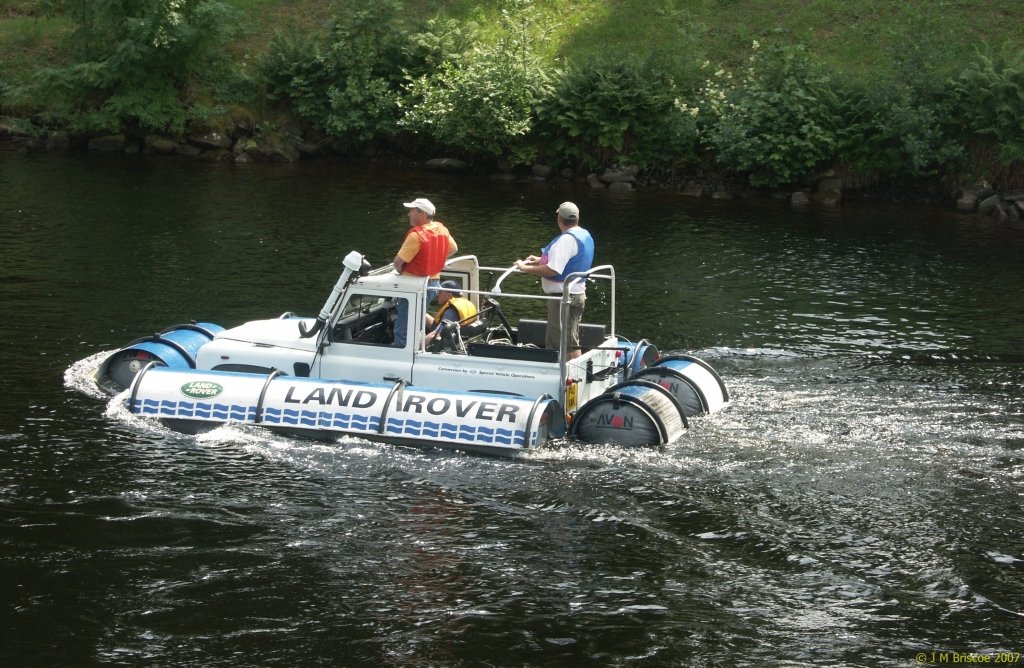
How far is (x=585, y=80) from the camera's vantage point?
34.7 metres

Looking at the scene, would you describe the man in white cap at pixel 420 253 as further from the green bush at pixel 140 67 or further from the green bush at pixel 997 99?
the green bush at pixel 140 67

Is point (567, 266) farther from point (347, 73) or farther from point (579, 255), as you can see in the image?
point (347, 73)

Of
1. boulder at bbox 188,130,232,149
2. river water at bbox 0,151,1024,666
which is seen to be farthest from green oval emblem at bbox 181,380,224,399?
boulder at bbox 188,130,232,149

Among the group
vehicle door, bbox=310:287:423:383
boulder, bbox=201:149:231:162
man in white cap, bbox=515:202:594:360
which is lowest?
vehicle door, bbox=310:287:423:383

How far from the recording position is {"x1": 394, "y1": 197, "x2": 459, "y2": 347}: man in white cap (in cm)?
1358

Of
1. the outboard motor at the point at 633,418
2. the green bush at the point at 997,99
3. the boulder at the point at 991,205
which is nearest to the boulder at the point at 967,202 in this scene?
the boulder at the point at 991,205

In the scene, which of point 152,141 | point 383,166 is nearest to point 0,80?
point 152,141

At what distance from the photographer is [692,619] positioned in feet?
31.7

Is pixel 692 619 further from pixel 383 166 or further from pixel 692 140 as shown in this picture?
pixel 383 166

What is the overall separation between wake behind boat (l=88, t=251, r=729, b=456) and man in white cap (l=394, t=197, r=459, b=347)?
71 mm

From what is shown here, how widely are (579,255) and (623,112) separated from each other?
2146 centimetres

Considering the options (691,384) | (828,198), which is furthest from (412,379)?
(828,198)

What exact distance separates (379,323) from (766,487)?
15.5ft

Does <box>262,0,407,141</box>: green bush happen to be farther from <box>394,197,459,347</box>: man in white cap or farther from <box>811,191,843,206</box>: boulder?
<box>394,197,459,347</box>: man in white cap
